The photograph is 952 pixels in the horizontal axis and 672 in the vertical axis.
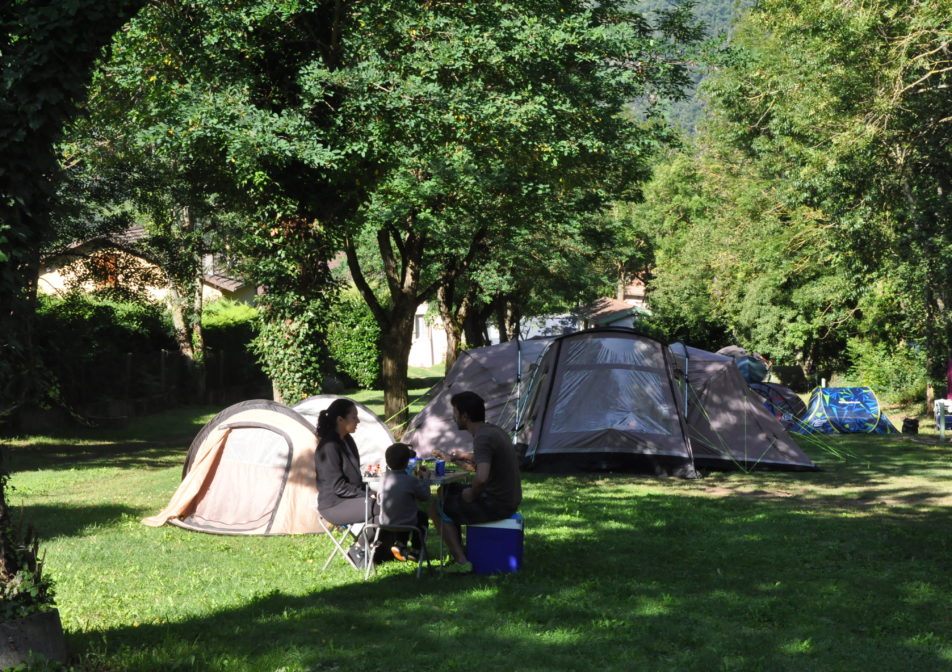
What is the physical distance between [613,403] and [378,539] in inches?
290

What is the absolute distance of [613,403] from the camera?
14969mm

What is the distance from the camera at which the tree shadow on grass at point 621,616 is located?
5.79 metres

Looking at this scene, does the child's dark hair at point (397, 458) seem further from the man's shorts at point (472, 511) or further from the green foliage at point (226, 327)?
the green foliage at point (226, 327)

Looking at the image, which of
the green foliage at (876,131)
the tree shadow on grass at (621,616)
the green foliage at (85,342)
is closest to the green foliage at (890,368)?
the green foliage at (876,131)

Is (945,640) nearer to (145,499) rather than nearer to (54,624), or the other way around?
(54,624)

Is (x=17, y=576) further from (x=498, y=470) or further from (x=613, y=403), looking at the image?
(x=613, y=403)

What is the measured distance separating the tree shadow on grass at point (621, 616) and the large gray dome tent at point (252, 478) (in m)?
0.80

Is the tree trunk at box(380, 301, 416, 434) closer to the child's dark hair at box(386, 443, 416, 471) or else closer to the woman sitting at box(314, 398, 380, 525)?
the woman sitting at box(314, 398, 380, 525)

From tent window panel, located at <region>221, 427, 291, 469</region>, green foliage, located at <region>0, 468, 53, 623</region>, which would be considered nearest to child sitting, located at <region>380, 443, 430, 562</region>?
tent window panel, located at <region>221, 427, 291, 469</region>

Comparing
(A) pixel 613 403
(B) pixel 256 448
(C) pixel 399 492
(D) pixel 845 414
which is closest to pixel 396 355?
(A) pixel 613 403

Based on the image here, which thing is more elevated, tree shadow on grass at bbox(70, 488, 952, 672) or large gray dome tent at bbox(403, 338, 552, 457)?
large gray dome tent at bbox(403, 338, 552, 457)

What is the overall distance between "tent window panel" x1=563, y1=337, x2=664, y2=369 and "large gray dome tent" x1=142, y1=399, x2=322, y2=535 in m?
5.92

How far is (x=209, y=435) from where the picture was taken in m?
10.5

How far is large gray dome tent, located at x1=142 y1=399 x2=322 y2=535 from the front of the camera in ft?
32.7
